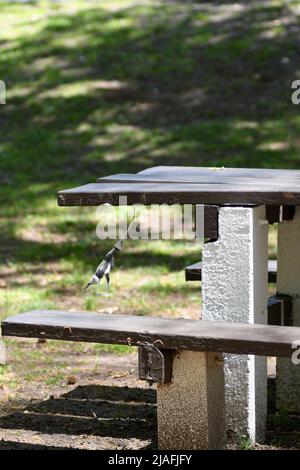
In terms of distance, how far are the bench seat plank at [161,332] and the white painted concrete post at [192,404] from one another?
0.50 ft

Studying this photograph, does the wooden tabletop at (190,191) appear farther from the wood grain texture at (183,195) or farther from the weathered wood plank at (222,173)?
the weathered wood plank at (222,173)

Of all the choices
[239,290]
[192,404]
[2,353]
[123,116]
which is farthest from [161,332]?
[123,116]

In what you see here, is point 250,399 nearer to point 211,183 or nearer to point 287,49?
point 211,183

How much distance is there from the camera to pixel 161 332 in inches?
150

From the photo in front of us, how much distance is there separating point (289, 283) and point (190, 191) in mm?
977

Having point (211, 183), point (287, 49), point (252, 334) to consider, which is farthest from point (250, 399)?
point (287, 49)

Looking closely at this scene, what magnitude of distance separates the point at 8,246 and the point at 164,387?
4376mm

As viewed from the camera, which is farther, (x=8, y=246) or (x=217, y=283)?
(x=8, y=246)

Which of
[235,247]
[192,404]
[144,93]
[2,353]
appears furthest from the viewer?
[144,93]

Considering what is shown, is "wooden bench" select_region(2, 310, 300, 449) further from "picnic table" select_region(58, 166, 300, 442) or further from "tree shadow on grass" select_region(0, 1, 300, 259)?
"tree shadow on grass" select_region(0, 1, 300, 259)

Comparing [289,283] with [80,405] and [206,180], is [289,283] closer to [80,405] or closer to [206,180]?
[206,180]

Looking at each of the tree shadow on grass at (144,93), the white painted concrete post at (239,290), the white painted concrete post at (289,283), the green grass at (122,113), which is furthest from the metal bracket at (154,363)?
the tree shadow on grass at (144,93)

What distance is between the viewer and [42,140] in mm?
10766

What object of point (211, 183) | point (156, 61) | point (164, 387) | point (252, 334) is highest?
point (156, 61)
